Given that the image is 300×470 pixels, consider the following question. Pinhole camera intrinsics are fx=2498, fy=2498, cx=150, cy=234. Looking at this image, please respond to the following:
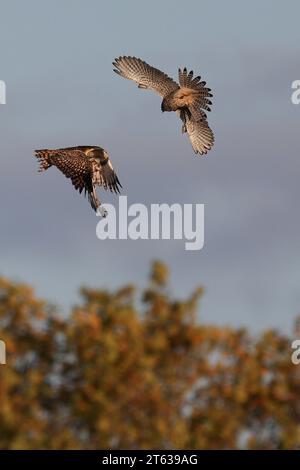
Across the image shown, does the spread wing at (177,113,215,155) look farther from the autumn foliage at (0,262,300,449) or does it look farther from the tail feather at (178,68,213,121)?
the autumn foliage at (0,262,300,449)

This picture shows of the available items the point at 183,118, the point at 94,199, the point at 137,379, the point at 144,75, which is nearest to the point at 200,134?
the point at 183,118

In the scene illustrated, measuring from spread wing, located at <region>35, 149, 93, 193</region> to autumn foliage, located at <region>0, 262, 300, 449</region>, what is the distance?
15679 mm

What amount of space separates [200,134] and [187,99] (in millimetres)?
644

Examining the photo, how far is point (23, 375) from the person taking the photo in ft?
207

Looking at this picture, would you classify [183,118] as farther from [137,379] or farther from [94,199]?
[137,379]

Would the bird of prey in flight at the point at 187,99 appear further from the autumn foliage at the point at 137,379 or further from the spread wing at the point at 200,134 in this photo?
the autumn foliage at the point at 137,379

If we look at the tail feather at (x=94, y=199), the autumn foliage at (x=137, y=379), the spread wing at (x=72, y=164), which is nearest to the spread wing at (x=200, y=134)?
the tail feather at (x=94, y=199)

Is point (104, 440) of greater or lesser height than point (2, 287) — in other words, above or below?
below

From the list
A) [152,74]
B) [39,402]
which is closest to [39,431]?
[39,402]

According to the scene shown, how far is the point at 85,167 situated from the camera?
148 feet

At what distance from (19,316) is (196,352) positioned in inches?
184

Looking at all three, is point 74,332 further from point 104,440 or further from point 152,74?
point 152,74
